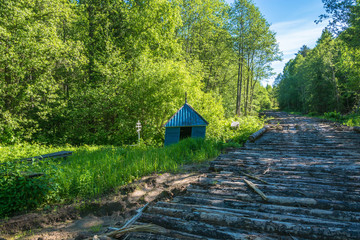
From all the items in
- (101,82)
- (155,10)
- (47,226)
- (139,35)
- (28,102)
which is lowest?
(47,226)

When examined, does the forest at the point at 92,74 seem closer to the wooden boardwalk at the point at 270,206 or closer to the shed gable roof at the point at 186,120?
the shed gable roof at the point at 186,120

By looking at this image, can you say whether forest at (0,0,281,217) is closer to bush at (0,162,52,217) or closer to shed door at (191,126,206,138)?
shed door at (191,126,206,138)

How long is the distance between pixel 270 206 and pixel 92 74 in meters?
19.3

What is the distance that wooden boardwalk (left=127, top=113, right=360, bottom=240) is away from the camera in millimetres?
2346

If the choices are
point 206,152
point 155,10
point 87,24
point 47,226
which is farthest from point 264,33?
point 47,226

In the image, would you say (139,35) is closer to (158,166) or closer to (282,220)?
(158,166)

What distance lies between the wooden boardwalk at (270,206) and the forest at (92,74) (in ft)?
31.4

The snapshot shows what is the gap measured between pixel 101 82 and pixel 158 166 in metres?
14.0

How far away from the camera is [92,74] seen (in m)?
A: 18.5

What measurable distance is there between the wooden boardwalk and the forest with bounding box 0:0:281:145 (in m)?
9.56

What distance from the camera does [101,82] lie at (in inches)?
724

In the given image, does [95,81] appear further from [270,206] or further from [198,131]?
[270,206]

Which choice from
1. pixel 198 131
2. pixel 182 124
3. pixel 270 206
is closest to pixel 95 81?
pixel 182 124

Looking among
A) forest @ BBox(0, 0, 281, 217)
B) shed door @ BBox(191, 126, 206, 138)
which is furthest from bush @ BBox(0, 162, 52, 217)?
shed door @ BBox(191, 126, 206, 138)
